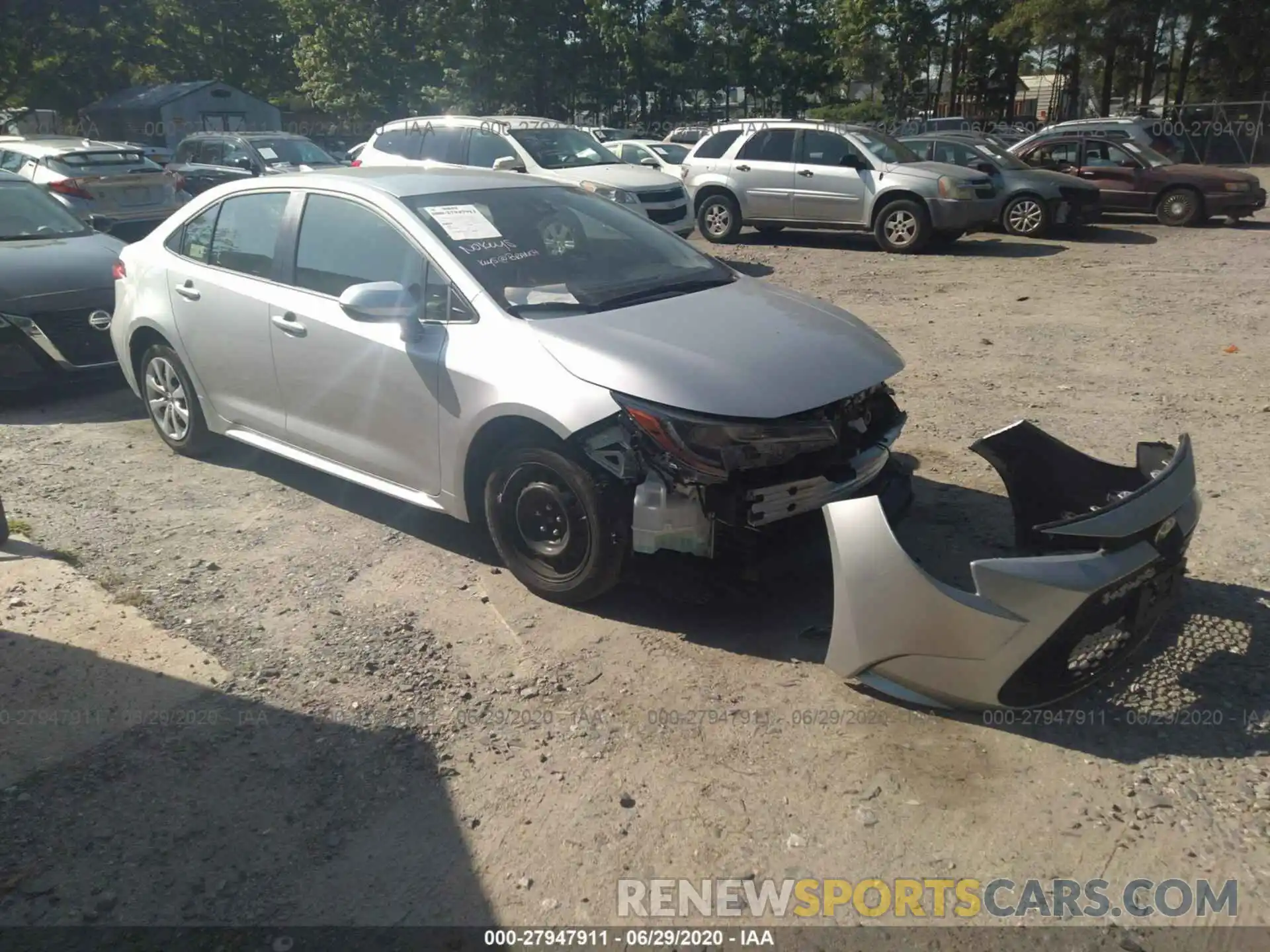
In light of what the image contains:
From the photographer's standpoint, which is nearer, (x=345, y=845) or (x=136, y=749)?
(x=345, y=845)

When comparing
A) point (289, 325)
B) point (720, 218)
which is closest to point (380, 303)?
point (289, 325)

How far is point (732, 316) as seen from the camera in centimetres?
449

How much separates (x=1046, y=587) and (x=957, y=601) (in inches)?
10.7

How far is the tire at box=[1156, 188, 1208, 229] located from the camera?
16219 mm

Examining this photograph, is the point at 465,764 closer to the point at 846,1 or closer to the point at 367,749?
the point at 367,749

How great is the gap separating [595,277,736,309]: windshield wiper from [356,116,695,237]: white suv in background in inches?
319

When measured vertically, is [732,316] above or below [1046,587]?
above

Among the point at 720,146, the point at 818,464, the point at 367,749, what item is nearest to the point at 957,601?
the point at 818,464

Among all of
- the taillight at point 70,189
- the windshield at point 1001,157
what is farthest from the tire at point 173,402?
the windshield at point 1001,157

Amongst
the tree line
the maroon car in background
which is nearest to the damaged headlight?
the maroon car in background

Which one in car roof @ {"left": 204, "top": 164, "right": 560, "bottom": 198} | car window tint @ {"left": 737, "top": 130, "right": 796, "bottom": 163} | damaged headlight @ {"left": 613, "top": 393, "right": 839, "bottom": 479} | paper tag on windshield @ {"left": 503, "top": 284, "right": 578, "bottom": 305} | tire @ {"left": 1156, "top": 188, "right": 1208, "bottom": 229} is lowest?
tire @ {"left": 1156, "top": 188, "right": 1208, "bottom": 229}

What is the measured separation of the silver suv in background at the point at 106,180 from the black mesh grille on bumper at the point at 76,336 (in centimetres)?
560

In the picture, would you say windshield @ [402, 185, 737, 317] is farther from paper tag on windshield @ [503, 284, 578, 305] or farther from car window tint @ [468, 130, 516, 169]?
car window tint @ [468, 130, 516, 169]

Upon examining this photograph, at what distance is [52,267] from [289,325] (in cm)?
391
